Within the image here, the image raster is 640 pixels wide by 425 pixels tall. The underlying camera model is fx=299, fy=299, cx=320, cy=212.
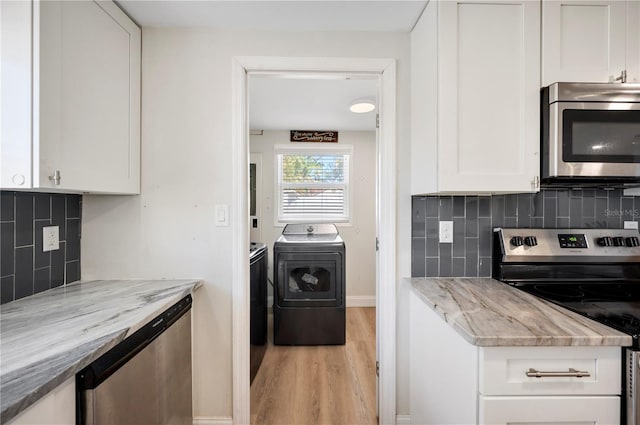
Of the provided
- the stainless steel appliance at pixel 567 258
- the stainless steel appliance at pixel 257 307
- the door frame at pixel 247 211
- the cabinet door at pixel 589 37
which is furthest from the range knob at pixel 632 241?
the stainless steel appliance at pixel 257 307

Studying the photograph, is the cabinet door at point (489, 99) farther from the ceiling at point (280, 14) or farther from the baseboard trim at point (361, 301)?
the baseboard trim at point (361, 301)

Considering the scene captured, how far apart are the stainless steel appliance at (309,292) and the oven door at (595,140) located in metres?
1.71

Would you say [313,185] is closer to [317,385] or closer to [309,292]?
[309,292]

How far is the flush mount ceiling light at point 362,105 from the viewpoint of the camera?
2.63 metres

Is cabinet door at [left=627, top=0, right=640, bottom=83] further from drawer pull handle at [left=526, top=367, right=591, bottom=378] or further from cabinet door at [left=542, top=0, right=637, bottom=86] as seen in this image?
drawer pull handle at [left=526, top=367, right=591, bottom=378]

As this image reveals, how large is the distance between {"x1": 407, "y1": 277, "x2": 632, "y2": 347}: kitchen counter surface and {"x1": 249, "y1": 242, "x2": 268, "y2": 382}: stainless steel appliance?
1.12 metres

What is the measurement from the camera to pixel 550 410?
3.14 feet

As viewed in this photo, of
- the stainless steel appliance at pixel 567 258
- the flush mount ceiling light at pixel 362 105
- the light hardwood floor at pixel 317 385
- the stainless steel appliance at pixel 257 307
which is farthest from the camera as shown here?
the flush mount ceiling light at pixel 362 105

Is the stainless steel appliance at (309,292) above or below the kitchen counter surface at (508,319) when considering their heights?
below

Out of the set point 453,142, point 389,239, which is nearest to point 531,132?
point 453,142

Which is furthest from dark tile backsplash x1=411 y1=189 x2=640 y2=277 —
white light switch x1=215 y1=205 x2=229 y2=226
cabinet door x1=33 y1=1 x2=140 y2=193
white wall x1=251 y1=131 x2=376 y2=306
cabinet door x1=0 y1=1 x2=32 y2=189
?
white wall x1=251 y1=131 x2=376 y2=306

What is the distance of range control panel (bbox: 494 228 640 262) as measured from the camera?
1.60 metres

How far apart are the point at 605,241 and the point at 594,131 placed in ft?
2.27

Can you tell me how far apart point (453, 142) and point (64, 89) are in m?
1.62
